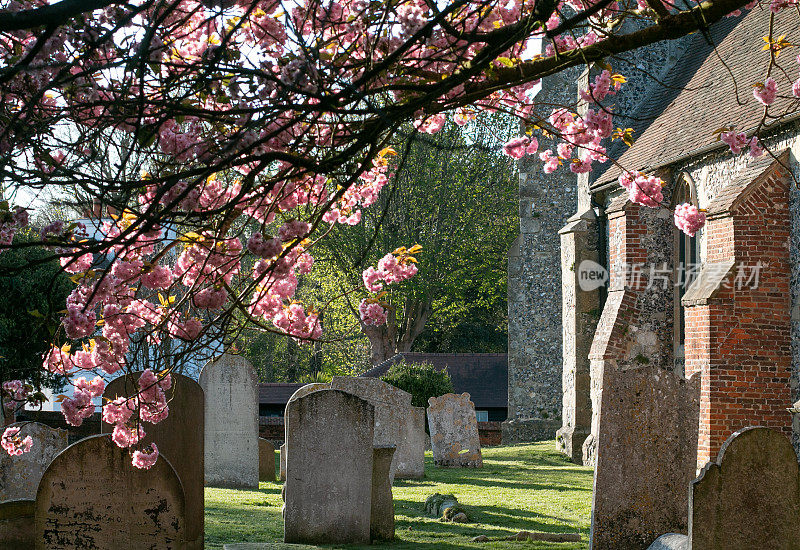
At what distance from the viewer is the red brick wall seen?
39.5 feet

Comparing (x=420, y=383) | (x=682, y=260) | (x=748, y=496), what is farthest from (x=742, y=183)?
(x=420, y=383)

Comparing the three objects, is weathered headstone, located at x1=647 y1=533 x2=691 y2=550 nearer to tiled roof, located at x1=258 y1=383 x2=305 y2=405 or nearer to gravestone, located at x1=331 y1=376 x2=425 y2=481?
gravestone, located at x1=331 y1=376 x2=425 y2=481

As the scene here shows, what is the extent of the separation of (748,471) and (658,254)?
10.3m

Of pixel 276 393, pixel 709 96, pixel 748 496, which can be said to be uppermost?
pixel 709 96

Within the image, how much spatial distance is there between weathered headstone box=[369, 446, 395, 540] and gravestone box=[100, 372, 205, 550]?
6.14 feet

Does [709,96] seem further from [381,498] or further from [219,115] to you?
[219,115]

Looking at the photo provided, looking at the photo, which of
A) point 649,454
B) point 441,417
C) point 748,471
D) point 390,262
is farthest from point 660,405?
point 441,417

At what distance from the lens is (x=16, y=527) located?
246 inches

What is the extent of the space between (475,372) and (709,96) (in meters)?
19.6

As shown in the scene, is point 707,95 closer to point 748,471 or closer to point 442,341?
point 748,471

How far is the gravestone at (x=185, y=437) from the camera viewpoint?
27.0ft

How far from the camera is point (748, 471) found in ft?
21.1

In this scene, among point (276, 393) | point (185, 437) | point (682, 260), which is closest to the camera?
point (185, 437)

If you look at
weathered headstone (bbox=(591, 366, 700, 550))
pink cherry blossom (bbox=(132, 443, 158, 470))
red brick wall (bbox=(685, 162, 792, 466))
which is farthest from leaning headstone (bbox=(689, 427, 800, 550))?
red brick wall (bbox=(685, 162, 792, 466))
